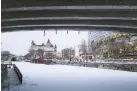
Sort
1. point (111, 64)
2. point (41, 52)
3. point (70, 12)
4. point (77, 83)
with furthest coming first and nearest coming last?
point (41, 52) → point (111, 64) → point (77, 83) → point (70, 12)

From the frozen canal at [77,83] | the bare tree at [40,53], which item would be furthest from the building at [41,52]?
the frozen canal at [77,83]

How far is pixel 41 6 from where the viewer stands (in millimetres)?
25469

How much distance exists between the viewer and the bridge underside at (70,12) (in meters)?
24.7

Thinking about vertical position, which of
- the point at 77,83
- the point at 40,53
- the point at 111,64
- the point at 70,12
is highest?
the point at 70,12

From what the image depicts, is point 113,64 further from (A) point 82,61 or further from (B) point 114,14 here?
(B) point 114,14

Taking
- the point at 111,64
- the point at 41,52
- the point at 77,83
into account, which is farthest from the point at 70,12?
the point at 41,52

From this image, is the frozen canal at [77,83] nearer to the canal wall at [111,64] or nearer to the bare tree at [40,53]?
the canal wall at [111,64]

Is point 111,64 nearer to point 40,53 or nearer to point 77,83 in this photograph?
point 40,53

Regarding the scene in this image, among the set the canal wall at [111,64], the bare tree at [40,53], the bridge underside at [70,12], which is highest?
the bridge underside at [70,12]

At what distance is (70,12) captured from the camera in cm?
2922

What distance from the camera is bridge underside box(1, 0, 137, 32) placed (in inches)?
972

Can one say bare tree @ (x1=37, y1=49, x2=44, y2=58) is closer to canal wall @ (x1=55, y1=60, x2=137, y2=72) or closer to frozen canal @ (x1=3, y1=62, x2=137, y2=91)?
canal wall @ (x1=55, y1=60, x2=137, y2=72)

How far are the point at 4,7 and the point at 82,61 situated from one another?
2659 inches

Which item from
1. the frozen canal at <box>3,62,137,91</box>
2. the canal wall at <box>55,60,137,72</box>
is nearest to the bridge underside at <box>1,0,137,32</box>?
the frozen canal at <box>3,62,137,91</box>
